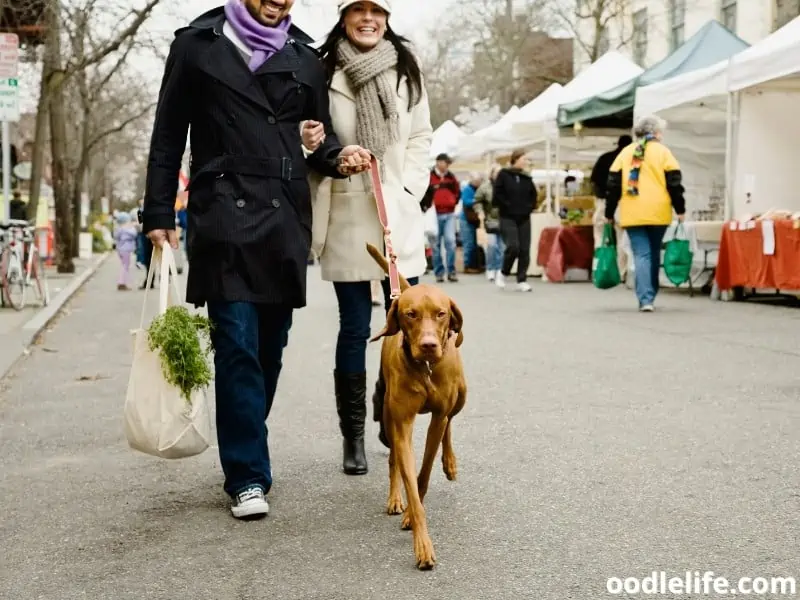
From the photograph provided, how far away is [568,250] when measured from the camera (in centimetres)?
1934

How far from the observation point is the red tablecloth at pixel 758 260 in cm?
1248

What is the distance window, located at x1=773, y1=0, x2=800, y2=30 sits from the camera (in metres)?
28.8

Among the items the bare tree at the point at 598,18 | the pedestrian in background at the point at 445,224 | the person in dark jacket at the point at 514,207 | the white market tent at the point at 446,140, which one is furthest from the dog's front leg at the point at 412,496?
the bare tree at the point at 598,18

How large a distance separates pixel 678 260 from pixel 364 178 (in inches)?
401

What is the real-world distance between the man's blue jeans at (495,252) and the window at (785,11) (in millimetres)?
13106

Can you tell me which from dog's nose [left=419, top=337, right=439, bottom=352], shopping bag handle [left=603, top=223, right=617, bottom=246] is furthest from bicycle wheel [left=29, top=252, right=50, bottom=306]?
dog's nose [left=419, top=337, right=439, bottom=352]

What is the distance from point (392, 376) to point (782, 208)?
37.6 ft

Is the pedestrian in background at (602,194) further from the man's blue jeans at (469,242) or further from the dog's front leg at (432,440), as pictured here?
the dog's front leg at (432,440)

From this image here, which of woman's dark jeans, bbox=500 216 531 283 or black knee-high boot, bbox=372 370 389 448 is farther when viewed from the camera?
woman's dark jeans, bbox=500 216 531 283

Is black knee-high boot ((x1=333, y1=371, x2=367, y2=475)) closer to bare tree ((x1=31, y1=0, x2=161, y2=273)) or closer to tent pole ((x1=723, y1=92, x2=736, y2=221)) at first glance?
tent pole ((x1=723, y1=92, x2=736, y2=221))

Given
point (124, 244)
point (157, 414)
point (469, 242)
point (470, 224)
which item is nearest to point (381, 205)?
point (157, 414)

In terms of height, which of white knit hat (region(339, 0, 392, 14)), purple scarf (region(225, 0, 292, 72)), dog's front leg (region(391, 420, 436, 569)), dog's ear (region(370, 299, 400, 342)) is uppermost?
white knit hat (region(339, 0, 392, 14))

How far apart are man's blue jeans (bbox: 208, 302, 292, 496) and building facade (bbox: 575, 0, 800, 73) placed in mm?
27424

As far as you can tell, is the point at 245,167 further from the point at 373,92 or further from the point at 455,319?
the point at 455,319
